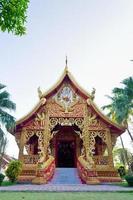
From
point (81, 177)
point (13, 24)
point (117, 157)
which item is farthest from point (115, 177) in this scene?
point (117, 157)

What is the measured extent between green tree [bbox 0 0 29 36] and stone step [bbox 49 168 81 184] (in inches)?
485

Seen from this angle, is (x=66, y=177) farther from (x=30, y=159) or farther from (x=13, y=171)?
(x=13, y=171)

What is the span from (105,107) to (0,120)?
1627cm

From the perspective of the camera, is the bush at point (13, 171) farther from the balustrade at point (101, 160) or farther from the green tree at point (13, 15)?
the green tree at point (13, 15)

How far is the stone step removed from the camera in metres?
15.2

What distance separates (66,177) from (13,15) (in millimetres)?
13741

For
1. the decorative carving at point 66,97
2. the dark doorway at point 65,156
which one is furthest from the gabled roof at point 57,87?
the dark doorway at point 65,156

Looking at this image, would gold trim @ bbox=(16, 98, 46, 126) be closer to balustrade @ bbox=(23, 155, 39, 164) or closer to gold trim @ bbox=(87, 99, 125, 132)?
balustrade @ bbox=(23, 155, 39, 164)

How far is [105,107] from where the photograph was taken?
31.0 m

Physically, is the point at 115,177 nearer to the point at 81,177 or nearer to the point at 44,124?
the point at 81,177

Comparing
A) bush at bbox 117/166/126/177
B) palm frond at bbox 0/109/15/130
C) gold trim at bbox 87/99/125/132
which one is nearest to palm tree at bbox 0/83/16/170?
palm frond at bbox 0/109/15/130

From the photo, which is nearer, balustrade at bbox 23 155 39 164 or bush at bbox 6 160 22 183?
bush at bbox 6 160 22 183

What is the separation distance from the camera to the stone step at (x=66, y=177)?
50.0 ft

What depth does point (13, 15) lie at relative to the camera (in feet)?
14.1
